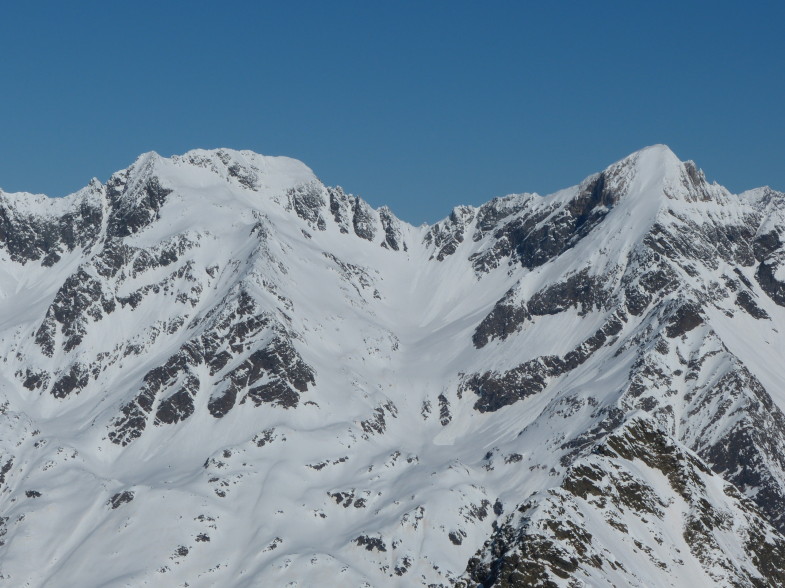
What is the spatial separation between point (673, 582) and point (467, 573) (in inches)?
841

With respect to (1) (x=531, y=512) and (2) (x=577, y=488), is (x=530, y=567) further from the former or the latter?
(2) (x=577, y=488)

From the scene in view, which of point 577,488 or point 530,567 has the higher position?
point 577,488

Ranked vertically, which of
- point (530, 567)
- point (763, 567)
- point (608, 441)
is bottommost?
point (530, 567)

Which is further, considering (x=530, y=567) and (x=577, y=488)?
(x=577, y=488)

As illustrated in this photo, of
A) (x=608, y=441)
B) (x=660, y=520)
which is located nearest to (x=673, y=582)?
(x=660, y=520)

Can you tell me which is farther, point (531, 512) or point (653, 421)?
point (653, 421)

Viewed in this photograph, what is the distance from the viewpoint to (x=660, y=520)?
5022 inches

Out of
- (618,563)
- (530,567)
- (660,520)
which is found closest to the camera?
(530,567)

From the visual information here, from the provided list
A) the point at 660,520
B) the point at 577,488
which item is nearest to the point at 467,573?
the point at 577,488

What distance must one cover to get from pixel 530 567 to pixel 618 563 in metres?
14.2

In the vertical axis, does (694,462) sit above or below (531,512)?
above

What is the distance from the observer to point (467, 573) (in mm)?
111000

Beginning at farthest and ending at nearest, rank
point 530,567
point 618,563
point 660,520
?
1. point 660,520
2. point 618,563
3. point 530,567

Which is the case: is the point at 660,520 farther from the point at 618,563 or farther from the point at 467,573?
the point at 467,573
